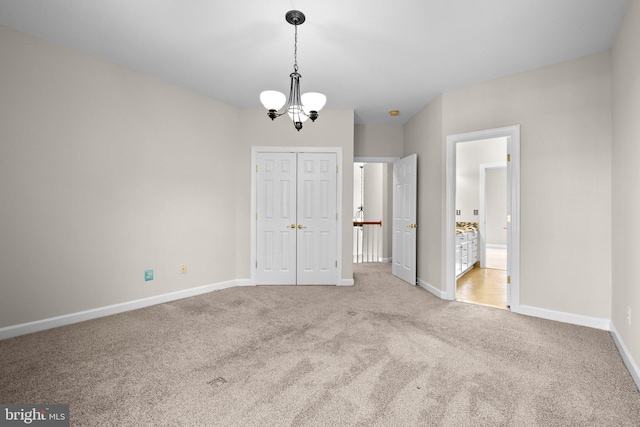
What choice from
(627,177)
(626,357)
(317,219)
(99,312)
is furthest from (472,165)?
(99,312)

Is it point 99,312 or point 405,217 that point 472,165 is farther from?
point 99,312

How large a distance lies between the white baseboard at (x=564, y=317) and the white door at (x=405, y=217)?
1.57 metres

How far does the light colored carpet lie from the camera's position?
167cm

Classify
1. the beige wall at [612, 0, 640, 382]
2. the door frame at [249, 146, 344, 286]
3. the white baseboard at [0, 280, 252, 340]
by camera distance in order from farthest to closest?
1. the door frame at [249, 146, 344, 286]
2. the white baseboard at [0, 280, 252, 340]
3. the beige wall at [612, 0, 640, 382]

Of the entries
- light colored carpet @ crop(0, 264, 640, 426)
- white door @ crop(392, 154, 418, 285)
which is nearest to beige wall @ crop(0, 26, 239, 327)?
light colored carpet @ crop(0, 264, 640, 426)

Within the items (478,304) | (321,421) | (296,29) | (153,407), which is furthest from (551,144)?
(153,407)

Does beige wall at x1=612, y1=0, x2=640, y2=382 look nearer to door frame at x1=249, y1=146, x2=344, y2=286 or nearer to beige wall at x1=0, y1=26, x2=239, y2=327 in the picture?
door frame at x1=249, y1=146, x2=344, y2=286

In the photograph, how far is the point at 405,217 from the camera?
16.3 ft

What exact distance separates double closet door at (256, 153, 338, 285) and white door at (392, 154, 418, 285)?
1.19 meters

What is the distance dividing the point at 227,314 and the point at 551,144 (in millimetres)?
3921

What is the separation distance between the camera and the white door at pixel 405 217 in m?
4.69

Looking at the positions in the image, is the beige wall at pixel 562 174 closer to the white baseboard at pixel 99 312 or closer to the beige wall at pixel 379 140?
the beige wall at pixel 379 140

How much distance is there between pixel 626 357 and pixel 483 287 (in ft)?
7.71

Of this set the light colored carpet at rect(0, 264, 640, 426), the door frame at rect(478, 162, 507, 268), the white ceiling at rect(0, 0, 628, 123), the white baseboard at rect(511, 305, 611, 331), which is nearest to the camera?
the light colored carpet at rect(0, 264, 640, 426)
